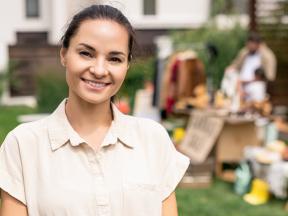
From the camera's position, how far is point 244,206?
23.3 feet

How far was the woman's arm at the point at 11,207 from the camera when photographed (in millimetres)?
1870

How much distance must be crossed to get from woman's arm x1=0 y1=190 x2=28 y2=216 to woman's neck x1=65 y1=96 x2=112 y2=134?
259 millimetres

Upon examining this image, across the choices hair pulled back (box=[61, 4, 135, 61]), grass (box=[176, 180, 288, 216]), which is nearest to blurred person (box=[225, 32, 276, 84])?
grass (box=[176, 180, 288, 216])

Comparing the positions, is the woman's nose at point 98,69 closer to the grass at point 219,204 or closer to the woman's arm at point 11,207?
the woman's arm at point 11,207

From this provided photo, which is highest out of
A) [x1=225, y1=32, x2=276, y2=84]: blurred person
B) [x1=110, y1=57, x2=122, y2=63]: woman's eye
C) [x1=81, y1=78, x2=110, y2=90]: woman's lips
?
[x1=110, y1=57, x2=122, y2=63]: woman's eye

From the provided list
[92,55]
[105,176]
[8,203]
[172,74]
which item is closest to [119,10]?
[92,55]

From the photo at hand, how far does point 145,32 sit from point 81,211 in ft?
56.2

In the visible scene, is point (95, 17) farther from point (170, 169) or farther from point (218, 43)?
point (218, 43)

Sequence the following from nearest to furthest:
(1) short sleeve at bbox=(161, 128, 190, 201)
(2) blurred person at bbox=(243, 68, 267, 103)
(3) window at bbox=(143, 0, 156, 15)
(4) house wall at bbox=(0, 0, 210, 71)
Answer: (1) short sleeve at bbox=(161, 128, 190, 201)
(2) blurred person at bbox=(243, 68, 267, 103)
(4) house wall at bbox=(0, 0, 210, 71)
(3) window at bbox=(143, 0, 156, 15)

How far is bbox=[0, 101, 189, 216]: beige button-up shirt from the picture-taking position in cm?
187

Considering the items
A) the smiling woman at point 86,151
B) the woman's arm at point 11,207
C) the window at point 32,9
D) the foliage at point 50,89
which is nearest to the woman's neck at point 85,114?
the smiling woman at point 86,151

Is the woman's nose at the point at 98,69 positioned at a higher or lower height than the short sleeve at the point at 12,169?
higher

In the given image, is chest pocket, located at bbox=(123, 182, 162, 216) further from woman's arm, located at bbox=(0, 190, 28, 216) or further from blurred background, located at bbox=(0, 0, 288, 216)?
blurred background, located at bbox=(0, 0, 288, 216)

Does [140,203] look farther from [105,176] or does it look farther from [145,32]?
[145,32]
